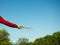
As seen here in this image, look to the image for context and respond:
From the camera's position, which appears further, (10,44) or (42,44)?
(42,44)

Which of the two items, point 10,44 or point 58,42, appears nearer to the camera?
point 10,44

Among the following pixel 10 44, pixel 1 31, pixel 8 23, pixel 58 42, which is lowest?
pixel 8 23

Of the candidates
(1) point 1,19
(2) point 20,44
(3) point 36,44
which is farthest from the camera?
(3) point 36,44

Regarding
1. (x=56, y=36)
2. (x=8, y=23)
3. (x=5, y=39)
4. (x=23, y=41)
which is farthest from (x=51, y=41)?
(x=8, y=23)

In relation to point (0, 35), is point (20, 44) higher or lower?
higher

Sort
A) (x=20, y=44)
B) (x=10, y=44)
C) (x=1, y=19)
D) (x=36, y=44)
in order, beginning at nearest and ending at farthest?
(x=1, y=19), (x=10, y=44), (x=20, y=44), (x=36, y=44)

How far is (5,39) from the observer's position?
221 ft

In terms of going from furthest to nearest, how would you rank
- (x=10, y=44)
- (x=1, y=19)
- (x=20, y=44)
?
(x=20, y=44), (x=10, y=44), (x=1, y=19)

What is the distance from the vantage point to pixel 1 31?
217 ft

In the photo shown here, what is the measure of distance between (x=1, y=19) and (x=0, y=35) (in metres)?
61.3

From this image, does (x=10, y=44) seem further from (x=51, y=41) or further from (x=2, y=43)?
(x=51, y=41)

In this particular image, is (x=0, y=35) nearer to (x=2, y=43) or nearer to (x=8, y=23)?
(x=2, y=43)

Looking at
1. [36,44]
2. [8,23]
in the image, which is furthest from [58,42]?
[8,23]

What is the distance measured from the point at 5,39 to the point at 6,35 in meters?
2.52
